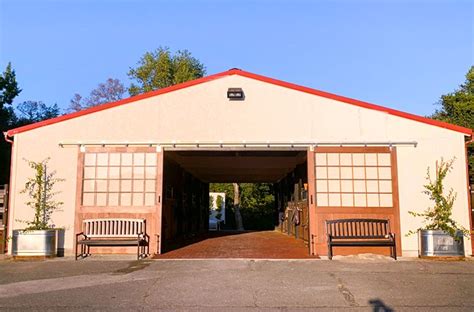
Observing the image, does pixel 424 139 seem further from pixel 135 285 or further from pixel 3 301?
pixel 3 301

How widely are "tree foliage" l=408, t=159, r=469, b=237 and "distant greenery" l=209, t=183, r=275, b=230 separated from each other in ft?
72.9

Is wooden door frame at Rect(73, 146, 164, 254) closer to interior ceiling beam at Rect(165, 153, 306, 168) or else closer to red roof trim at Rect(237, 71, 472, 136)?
interior ceiling beam at Rect(165, 153, 306, 168)

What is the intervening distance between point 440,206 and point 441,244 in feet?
2.74

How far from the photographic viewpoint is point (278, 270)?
25.3 ft

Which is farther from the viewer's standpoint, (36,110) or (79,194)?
(36,110)

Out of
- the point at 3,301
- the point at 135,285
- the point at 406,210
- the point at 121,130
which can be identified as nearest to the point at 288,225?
the point at 406,210

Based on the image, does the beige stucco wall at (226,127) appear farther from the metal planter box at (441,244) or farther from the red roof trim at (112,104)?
the metal planter box at (441,244)

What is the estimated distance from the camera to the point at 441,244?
924 centimetres

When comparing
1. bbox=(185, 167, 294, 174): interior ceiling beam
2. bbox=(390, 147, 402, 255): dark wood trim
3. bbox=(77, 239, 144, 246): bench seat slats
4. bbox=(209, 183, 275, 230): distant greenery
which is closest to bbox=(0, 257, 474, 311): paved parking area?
bbox=(77, 239, 144, 246): bench seat slats

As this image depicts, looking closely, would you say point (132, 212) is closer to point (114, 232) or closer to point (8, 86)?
point (114, 232)

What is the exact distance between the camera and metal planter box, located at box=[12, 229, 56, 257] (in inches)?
370

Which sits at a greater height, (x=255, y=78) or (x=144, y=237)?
(x=255, y=78)

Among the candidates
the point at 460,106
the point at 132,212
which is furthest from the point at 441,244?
the point at 460,106

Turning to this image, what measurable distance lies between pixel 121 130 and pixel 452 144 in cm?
763
